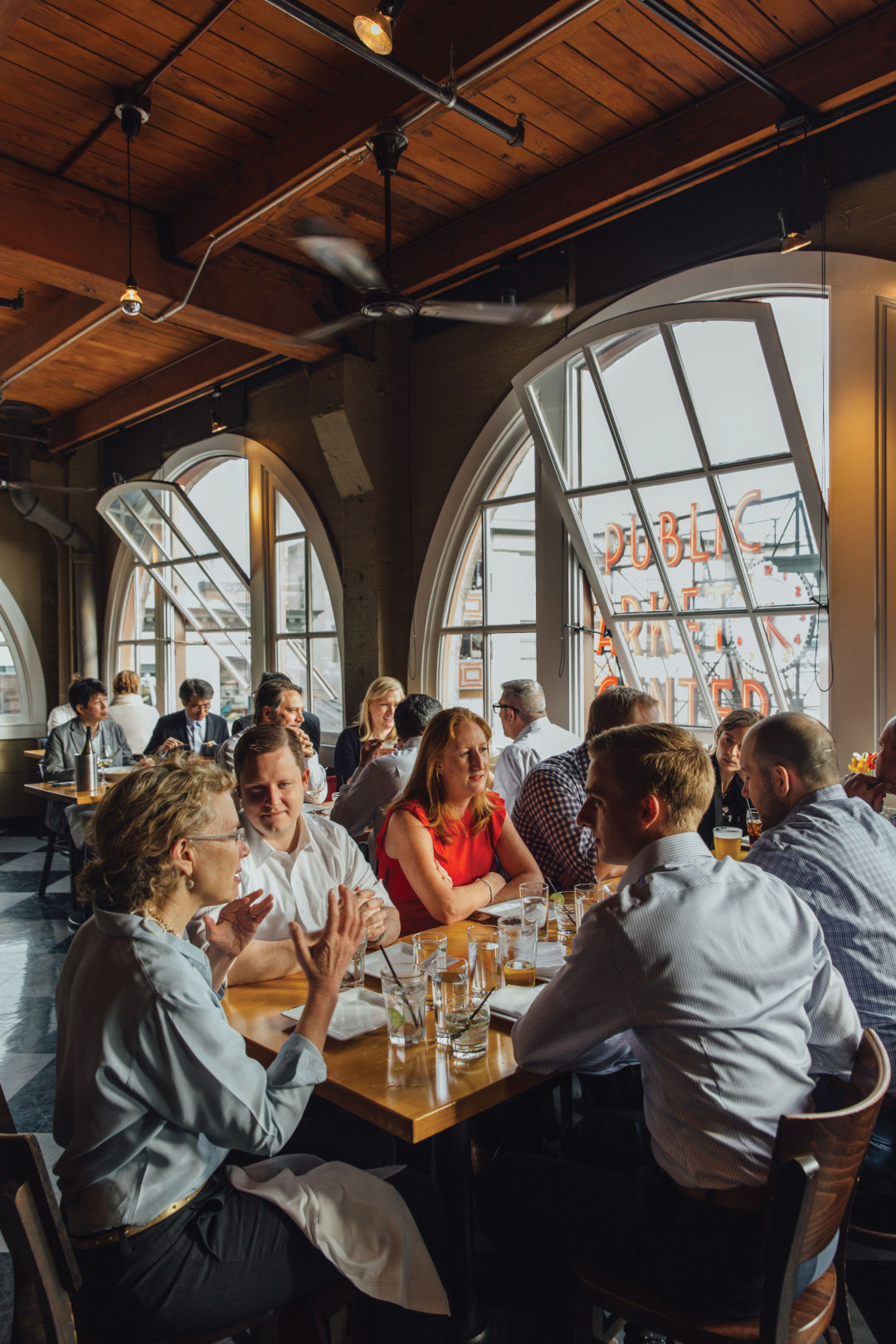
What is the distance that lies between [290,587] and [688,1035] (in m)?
6.35

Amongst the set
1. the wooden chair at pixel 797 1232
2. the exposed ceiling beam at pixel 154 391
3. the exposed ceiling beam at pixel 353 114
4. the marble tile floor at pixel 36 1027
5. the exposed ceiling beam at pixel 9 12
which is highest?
the exposed ceiling beam at pixel 154 391

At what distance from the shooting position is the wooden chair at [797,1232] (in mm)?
1299

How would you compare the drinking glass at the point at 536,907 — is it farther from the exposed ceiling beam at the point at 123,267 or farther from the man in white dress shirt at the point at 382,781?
the exposed ceiling beam at the point at 123,267

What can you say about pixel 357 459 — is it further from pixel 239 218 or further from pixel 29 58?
pixel 29 58

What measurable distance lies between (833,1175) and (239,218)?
462 cm

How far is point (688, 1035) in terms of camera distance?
1459mm

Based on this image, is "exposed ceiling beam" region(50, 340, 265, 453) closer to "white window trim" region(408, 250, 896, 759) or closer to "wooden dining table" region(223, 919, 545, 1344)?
"white window trim" region(408, 250, 896, 759)

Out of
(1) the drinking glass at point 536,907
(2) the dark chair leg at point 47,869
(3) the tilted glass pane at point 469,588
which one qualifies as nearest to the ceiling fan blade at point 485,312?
(3) the tilted glass pane at point 469,588

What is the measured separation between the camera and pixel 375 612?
6.07m

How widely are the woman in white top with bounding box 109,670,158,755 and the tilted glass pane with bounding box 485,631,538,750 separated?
317 cm

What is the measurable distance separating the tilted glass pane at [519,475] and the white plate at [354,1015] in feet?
13.0

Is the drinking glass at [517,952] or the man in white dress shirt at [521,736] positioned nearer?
the drinking glass at [517,952]

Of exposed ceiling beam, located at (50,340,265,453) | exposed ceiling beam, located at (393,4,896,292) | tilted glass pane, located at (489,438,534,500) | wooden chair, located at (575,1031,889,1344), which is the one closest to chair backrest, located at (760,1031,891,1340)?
wooden chair, located at (575,1031,889,1344)

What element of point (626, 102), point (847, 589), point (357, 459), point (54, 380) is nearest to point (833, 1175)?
point (847, 589)
